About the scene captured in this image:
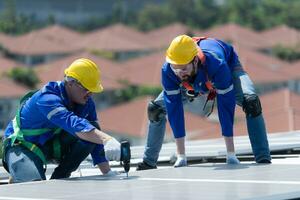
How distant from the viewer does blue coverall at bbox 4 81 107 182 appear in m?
9.42

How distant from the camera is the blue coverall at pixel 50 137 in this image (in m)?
9.42

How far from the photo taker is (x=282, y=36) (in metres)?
96.2

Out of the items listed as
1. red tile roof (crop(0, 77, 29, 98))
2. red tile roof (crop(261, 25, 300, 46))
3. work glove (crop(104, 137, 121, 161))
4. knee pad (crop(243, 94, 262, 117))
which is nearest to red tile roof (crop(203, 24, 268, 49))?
red tile roof (crop(261, 25, 300, 46))

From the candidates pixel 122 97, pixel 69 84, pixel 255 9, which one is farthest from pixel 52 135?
pixel 255 9

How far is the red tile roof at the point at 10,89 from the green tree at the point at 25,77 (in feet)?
4.60

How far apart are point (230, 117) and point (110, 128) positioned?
4308 centimetres

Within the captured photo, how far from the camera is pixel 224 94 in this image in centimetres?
985

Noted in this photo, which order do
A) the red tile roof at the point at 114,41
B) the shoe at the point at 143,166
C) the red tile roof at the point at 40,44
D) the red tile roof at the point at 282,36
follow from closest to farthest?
the shoe at the point at 143,166
the red tile roof at the point at 40,44
the red tile roof at the point at 282,36
the red tile roof at the point at 114,41

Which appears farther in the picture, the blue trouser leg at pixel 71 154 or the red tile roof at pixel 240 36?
the red tile roof at pixel 240 36

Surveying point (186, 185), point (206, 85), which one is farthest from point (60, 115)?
point (186, 185)

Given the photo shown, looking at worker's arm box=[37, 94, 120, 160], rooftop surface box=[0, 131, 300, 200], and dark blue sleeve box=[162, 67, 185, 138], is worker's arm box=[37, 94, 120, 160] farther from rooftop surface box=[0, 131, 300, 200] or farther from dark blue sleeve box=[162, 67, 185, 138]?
dark blue sleeve box=[162, 67, 185, 138]

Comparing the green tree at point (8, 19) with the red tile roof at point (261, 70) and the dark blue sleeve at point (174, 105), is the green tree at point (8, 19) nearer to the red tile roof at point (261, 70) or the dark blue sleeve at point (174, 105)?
the red tile roof at point (261, 70)

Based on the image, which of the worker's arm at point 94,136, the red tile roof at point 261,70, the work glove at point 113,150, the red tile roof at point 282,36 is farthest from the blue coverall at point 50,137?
the red tile roof at point 282,36

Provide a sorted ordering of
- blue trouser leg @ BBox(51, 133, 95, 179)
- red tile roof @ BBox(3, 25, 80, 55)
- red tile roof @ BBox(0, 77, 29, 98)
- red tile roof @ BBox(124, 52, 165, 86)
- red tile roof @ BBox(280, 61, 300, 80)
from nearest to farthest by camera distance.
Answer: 1. blue trouser leg @ BBox(51, 133, 95, 179)
2. red tile roof @ BBox(0, 77, 29, 98)
3. red tile roof @ BBox(124, 52, 165, 86)
4. red tile roof @ BBox(280, 61, 300, 80)
5. red tile roof @ BBox(3, 25, 80, 55)
